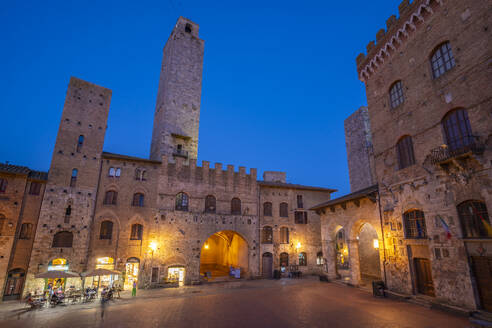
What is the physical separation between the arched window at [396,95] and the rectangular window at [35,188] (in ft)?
92.2

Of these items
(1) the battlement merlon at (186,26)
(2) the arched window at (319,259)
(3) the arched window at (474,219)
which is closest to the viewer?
(3) the arched window at (474,219)

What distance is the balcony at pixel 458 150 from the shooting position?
1116 cm

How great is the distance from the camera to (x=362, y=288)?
18688mm

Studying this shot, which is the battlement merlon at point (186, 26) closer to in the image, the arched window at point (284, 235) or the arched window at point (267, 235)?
the arched window at point (267, 235)

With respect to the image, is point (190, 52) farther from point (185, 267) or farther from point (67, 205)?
point (185, 267)

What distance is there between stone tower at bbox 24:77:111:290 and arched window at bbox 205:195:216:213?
10038 mm

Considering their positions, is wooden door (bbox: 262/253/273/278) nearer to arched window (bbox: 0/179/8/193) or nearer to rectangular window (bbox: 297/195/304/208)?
rectangular window (bbox: 297/195/304/208)

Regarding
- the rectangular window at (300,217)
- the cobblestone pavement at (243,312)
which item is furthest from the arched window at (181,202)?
the rectangular window at (300,217)

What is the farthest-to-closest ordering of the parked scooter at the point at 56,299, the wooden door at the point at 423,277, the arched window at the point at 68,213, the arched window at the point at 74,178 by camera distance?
1. the arched window at the point at 74,178
2. the arched window at the point at 68,213
3. the parked scooter at the point at 56,299
4. the wooden door at the point at 423,277

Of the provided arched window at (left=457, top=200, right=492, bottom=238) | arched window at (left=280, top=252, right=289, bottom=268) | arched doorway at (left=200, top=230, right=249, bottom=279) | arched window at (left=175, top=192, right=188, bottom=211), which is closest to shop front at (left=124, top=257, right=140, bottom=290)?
arched window at (left=175, top=192, right=188, bottom=211)

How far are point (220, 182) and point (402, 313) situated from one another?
1827 centimetres

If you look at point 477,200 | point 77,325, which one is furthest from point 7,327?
point 477,200

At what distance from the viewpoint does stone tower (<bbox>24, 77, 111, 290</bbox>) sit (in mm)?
18719

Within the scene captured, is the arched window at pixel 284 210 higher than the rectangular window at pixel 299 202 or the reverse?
the reverse
